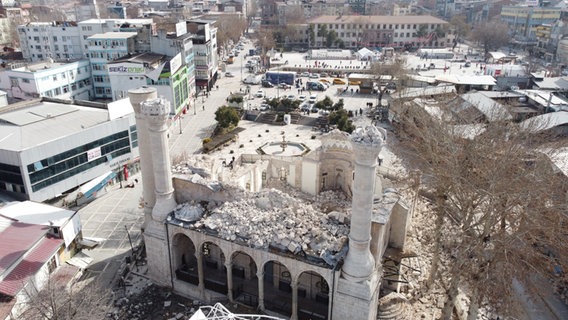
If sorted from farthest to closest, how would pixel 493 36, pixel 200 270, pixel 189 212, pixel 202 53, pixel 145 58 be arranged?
pixel 493 36
pixel 202 53
pixel 145 58
pixel 189 212
pixel 200 270

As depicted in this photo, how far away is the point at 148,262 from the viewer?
1142 inches

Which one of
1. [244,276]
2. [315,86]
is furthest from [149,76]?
[244,276]

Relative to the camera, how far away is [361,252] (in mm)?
22922

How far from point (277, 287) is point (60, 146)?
74.6 ft

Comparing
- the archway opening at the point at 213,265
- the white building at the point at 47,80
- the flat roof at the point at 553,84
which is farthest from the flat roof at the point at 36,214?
the flat roof at the point at 553,84

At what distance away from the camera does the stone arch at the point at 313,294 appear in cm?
2639

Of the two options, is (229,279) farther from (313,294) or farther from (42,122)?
(42,122)

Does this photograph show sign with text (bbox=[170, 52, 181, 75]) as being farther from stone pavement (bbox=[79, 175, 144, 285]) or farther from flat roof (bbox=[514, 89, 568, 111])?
flat roof (bbox=[514, 89, 568, 111])

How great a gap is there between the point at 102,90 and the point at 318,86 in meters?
38.6

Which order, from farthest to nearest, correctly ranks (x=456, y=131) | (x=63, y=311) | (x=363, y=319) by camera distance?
1. (x=456, y=131)
2. (x=363, y=319)
3. (x=63, y=311)

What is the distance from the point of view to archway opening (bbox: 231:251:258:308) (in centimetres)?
2769

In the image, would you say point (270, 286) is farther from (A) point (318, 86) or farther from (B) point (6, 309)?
(A) point (318, 86)

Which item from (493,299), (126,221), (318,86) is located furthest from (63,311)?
(318,86)

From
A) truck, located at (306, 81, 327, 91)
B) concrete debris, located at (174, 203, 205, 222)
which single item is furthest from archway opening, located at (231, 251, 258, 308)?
truck, located at (306, 81, 327, 91)
